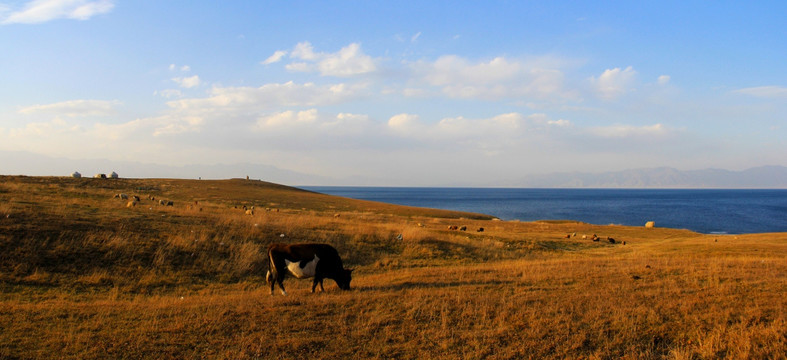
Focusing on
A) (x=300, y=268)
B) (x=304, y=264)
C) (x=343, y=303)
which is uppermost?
(x=304, y=264)

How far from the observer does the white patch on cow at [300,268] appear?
1263cm

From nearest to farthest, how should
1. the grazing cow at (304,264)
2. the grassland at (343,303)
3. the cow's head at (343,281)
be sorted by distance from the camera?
the grassland at (343,303)
the grazing cow at (304,264)
the cow's head at (343,281)

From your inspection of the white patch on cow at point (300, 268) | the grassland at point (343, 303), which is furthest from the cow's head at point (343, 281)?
the white patch on cow at point (300, 268)

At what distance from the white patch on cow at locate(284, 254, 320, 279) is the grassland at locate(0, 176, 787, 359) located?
36.7 inches

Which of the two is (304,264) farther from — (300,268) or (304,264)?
(300,268)

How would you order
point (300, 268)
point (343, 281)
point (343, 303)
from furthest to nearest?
point (343, 281), point (300, 268), point (343, 303)

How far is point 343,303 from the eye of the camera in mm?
10961

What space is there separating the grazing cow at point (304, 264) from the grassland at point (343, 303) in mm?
518

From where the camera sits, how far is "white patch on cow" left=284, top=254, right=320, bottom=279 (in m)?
12.6

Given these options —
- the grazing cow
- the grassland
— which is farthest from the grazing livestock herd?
the grassland

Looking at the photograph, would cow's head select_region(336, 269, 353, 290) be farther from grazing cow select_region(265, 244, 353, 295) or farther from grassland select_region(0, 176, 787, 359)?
grassland select_region(0, 176, 787, 359)

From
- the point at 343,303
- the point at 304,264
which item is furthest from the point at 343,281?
the point at 343,303

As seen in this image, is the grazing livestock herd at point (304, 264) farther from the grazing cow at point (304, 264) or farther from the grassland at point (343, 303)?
the grassland at point (343, 303)

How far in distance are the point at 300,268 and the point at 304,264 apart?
16 centimetres
